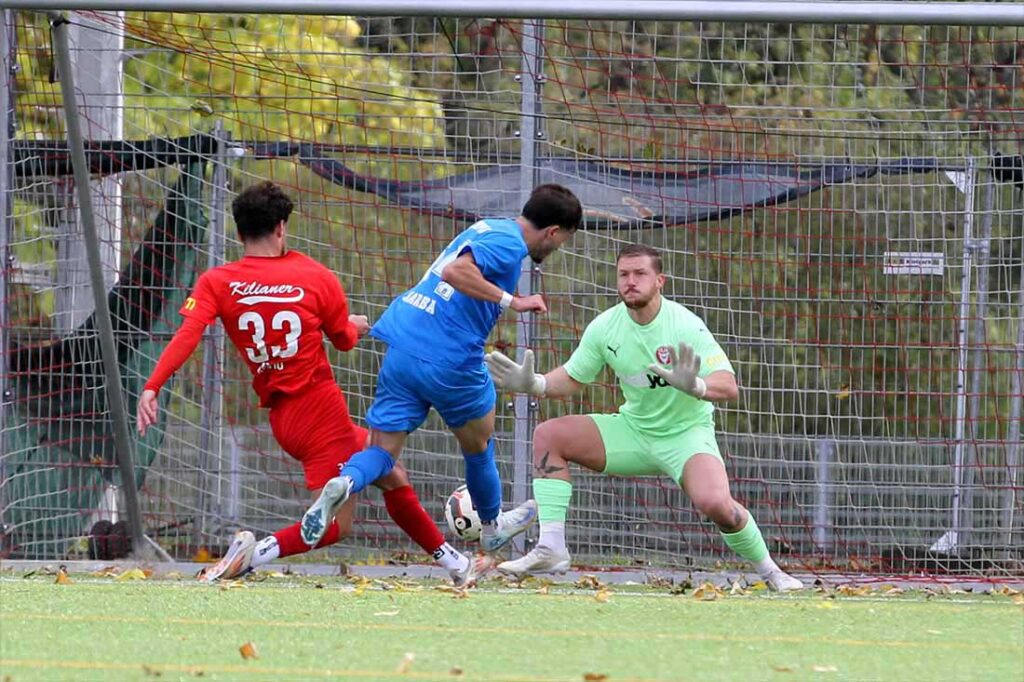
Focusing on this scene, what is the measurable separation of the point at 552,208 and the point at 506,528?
5.19 ft

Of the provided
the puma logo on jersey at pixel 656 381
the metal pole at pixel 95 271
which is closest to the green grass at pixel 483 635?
the puma logo on jersey at pixel 656 381

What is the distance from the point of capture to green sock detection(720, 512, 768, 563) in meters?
7.90

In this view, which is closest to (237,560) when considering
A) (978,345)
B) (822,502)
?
(822,502)

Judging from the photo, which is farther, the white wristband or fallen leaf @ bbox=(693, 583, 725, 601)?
the white wristband

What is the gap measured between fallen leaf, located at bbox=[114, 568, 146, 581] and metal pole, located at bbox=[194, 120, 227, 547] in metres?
1.34

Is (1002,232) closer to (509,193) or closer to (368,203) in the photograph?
(509,193)

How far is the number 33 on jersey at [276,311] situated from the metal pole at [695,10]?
3.99ft

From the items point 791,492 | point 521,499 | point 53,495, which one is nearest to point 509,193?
point 521,499

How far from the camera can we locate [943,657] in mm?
5391

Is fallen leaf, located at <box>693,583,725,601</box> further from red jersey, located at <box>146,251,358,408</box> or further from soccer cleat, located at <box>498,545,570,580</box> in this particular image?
red jersey, located at <box>146,251,358,408</box>

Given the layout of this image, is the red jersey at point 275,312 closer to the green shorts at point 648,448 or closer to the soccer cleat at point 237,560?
the soccer cleat at point 237,560

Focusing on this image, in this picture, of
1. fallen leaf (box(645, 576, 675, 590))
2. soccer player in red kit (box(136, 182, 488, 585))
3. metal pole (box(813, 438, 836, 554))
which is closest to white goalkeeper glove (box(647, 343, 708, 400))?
fallen leaf (box(645, 576, 675, 590))

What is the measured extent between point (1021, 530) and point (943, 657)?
4.32 m

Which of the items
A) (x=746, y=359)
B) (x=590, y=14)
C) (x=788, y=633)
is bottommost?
(x=788, y=633)
